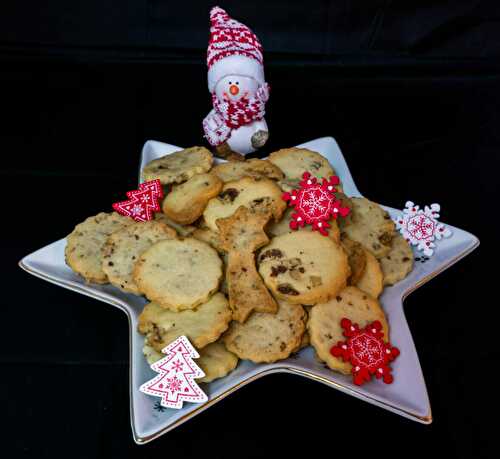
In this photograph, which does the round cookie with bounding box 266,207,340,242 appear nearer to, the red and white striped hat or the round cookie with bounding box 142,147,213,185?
the round cookie with bounding box 142,147,213,185

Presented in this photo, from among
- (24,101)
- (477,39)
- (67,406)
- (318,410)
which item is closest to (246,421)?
(318,410)

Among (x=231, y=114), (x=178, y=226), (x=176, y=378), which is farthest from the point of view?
(x=231, y=114)

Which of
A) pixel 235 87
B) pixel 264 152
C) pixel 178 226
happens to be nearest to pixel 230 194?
pixel 178 226

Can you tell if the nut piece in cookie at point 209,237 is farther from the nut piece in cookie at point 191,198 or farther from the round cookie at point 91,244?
the round cookie at point 91,244

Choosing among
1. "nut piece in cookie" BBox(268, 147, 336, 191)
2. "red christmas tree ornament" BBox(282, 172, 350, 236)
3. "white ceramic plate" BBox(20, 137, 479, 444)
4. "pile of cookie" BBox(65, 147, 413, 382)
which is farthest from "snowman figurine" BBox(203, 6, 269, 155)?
"white ceramic plate" BBox(20, 137, 479, 444)

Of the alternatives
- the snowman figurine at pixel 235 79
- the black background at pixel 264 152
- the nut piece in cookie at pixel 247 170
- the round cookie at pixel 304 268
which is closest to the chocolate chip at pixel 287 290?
the round cookie at pixel 304 268

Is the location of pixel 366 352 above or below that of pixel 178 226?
below

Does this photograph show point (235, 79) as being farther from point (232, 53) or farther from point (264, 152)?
point (264, 152)
